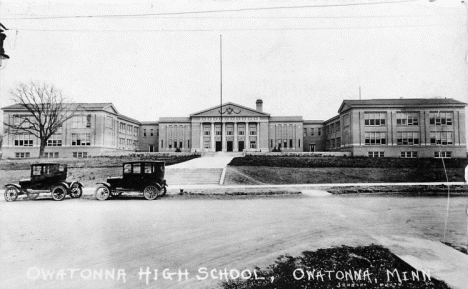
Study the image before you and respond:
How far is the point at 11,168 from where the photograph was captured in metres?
9.42

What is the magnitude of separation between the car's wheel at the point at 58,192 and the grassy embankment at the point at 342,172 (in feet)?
24.1

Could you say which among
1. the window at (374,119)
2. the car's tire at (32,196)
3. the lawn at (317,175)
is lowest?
the car's tire at (32,196)

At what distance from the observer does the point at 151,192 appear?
9.59 metres

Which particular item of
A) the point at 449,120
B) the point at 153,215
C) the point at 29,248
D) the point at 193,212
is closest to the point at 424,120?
the point at 449,120

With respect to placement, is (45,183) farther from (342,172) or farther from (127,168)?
(342,172)

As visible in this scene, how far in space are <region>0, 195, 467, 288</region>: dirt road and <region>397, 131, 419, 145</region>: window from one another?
6.85ft

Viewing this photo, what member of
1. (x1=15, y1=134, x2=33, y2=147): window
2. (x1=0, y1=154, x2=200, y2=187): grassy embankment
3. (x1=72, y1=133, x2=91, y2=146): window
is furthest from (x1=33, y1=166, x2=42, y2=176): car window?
(x1=72, y1=133, x2=91, y2=146): window

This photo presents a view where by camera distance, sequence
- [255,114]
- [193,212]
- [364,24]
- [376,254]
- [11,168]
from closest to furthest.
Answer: [376,254], [364,24], [193,212], [11,168], [255,114]

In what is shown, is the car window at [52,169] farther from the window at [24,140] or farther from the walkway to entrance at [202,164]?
the walkway to entrance at [202,164]

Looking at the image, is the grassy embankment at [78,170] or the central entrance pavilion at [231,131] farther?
the central entrance pavilion at [231,131]

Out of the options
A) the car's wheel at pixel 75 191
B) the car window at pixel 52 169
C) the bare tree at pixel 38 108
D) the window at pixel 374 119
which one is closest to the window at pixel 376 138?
the window at pixel 374 119

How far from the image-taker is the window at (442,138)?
24.7ft

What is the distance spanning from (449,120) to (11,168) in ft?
49.5

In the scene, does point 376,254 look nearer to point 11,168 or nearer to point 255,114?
point 11,168
